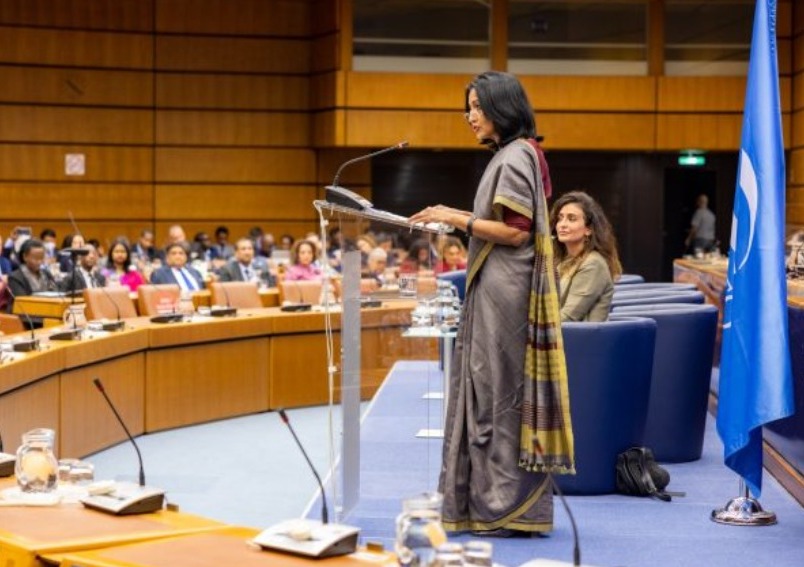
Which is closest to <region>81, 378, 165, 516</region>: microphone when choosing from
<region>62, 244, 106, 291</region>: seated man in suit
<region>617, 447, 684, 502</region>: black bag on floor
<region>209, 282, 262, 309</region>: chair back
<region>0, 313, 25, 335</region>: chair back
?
<region>617, 447, 684, 502</region>: black bag on floor

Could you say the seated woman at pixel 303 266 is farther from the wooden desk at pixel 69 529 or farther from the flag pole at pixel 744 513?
the wooden desk at pixel 69 529

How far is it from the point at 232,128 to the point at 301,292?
7323mm

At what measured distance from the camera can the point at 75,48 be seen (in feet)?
56.2

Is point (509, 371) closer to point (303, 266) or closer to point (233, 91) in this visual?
point (303, 266)

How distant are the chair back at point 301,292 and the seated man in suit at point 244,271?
141 cm

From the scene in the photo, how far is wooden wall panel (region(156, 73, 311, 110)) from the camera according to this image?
1756 centimetres

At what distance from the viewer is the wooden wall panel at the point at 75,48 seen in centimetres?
1691

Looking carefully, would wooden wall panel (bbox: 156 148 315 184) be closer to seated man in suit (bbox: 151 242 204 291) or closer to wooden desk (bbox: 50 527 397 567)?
seated man in suit (bbox: 151 242 204 291)

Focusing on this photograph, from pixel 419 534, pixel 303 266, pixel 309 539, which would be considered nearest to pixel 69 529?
pixel 309 539

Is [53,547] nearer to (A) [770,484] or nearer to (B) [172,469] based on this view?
(A) [770,484]

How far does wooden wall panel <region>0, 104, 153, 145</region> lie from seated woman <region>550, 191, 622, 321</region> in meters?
12.2

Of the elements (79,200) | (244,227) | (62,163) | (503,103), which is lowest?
(244,227)

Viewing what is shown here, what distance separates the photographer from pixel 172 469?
739 cm

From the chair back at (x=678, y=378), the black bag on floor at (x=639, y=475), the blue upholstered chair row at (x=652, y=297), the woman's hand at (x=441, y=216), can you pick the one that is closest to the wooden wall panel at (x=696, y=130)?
the blue upholstered chair row at (x=652, y=297)
